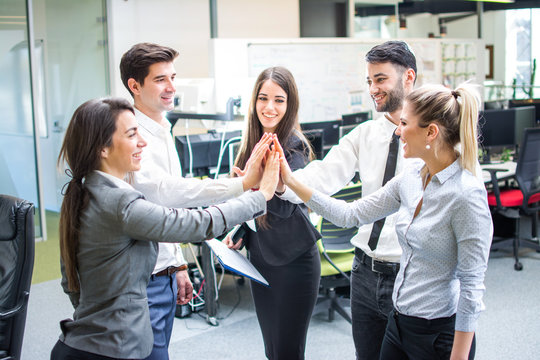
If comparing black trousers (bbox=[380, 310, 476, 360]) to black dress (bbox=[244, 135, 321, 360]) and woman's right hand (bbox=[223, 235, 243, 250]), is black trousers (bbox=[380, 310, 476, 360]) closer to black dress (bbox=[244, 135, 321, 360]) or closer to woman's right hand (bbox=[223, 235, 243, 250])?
black dress (bbox=[244, 135, 321, 360])

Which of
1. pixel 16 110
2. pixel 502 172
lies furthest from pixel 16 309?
pixel 502 172

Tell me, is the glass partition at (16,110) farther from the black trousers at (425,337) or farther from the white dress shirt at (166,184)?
the black trousers at (425,337)

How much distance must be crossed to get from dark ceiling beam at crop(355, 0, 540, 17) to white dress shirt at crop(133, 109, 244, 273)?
26.6 ft

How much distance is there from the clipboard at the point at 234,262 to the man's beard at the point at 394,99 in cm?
73

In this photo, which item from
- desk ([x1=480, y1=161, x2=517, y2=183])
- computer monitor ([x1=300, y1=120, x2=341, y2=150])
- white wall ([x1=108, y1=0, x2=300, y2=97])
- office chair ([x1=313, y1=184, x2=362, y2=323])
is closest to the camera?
office chair ([x1=313, y1=184, x2=362, y2=323])

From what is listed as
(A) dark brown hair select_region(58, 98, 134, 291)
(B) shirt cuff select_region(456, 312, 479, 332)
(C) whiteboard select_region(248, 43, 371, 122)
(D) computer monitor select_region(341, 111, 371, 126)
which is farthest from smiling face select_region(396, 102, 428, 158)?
(C) whiteboard select_region(248, 43, 371, 122)

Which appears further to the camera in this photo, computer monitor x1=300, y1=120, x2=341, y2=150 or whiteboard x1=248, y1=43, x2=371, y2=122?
whiteboard x1=248, y1=43, x2=371, y2=122

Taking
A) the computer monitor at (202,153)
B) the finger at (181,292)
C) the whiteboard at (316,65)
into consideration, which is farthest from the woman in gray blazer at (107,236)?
the whiteboard at (316,65)

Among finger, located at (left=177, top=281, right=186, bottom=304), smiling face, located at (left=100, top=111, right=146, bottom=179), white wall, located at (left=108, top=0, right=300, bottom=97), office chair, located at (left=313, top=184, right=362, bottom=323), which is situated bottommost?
office chair, located at (left=313, top=184, right=362, bottom=323)

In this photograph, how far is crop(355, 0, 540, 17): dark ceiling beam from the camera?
29.9 feet

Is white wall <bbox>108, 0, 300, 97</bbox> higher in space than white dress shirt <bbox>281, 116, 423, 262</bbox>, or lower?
higher

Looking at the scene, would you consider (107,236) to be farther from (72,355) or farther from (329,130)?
(329,130)

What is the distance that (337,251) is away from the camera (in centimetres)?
360

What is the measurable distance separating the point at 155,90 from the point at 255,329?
86.6 inches
